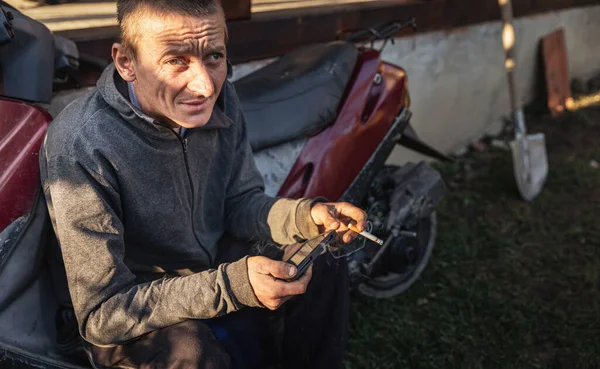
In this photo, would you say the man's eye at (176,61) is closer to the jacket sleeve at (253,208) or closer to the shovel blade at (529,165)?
the jacket sleeve at (253,208)

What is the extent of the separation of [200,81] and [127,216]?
388mm

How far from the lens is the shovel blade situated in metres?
3.98

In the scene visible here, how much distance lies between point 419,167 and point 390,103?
38 centimetres

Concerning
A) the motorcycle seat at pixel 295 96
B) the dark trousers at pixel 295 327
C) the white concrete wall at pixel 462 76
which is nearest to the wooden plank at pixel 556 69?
the white concrete wall at pixel 462 76

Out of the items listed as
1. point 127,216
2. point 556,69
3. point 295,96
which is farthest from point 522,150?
point 127,216

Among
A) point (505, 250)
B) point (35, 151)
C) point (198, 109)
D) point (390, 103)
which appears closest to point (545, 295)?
point (505, 250)

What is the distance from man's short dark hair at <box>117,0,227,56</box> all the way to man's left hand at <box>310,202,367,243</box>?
0.60m

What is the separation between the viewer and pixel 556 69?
5426mm

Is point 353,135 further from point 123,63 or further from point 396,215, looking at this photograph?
point 123,63

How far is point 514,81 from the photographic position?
4.16m

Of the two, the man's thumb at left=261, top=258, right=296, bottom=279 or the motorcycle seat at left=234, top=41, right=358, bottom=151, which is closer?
the man's thumb at left=261, top=258, right=296, bottom=279

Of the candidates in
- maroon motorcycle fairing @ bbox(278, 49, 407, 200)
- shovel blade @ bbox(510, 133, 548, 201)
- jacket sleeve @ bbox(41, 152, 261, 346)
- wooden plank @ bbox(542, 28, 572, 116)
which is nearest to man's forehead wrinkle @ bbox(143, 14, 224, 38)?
jacket sleeve @ bbox(41, 152, 261, 346)

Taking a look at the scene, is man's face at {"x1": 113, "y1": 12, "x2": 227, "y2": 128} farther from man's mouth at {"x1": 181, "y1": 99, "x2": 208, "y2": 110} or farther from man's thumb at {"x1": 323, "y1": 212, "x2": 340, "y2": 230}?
man's thumb at {"x1": 323, "y1": 212, "x2": 340, "y2": 230}

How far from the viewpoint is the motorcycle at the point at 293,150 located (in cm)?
162
